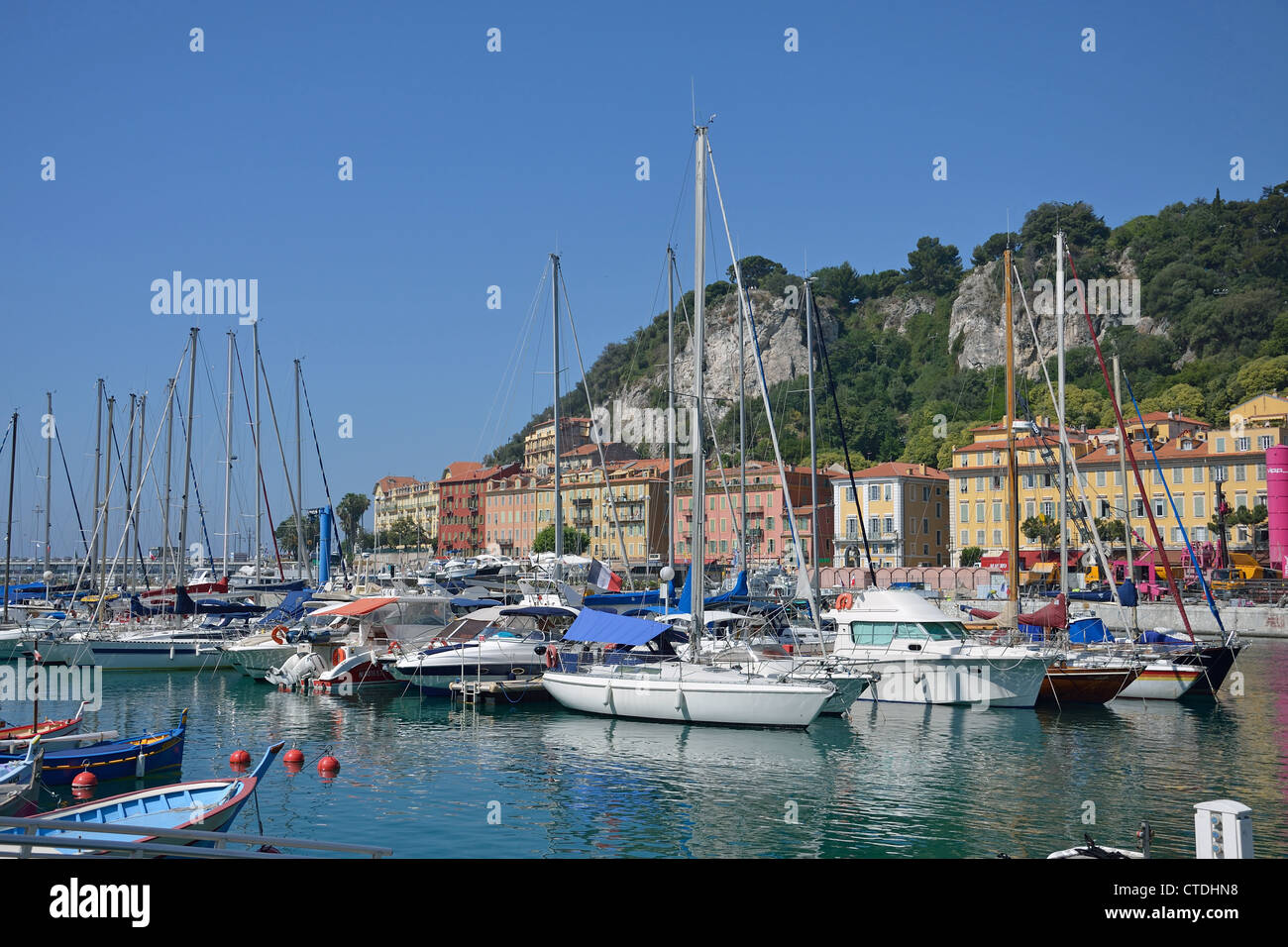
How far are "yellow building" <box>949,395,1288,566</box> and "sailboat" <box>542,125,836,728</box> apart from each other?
50.1 metres

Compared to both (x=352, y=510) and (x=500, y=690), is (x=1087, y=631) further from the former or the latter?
(x=352, y=510)

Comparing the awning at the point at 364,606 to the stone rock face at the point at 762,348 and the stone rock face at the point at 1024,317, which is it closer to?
the stone rock face at the point at 1024,317

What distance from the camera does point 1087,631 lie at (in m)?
31.8

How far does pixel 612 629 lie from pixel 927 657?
8.41m

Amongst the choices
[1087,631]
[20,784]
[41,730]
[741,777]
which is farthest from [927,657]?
[20,784]

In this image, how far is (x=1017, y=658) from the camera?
26531 mm

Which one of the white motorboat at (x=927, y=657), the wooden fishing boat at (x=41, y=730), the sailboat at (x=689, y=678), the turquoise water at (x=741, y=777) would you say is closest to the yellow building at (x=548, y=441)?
the white motorboat at (x=927, y=657)

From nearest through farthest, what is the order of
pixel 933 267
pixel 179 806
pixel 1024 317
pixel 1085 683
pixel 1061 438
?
pixel 179 806 → pixel 1085 683 → pixel 1061 438 → pixel 1024 317 → pixel 933 267

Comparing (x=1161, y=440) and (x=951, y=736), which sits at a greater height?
(x=1161, y=440)
